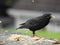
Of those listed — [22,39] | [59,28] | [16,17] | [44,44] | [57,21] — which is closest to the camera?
[44,44]

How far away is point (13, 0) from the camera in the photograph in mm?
15266

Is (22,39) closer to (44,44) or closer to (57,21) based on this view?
(44,44)

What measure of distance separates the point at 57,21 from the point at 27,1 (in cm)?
271

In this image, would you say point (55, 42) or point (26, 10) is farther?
point (26, 10)

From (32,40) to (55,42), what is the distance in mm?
420

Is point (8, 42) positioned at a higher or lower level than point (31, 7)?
lower

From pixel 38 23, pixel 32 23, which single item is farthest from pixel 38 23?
pixel 32 23

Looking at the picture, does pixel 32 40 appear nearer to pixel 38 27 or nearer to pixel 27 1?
pixel 38 27

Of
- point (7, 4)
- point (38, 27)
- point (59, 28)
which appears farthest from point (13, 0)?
point (38, 27)

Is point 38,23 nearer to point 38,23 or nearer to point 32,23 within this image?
point 38,23

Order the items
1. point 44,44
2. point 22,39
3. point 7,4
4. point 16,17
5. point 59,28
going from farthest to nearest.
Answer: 1. point 7,4
2. point 16,17
3. point 59,28
4. point 22,39
5. point 44,44

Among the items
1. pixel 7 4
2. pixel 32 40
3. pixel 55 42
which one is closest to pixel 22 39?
pixel 32 40

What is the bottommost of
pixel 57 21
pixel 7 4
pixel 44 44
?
pixel 44 44

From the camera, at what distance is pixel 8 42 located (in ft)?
18.3
